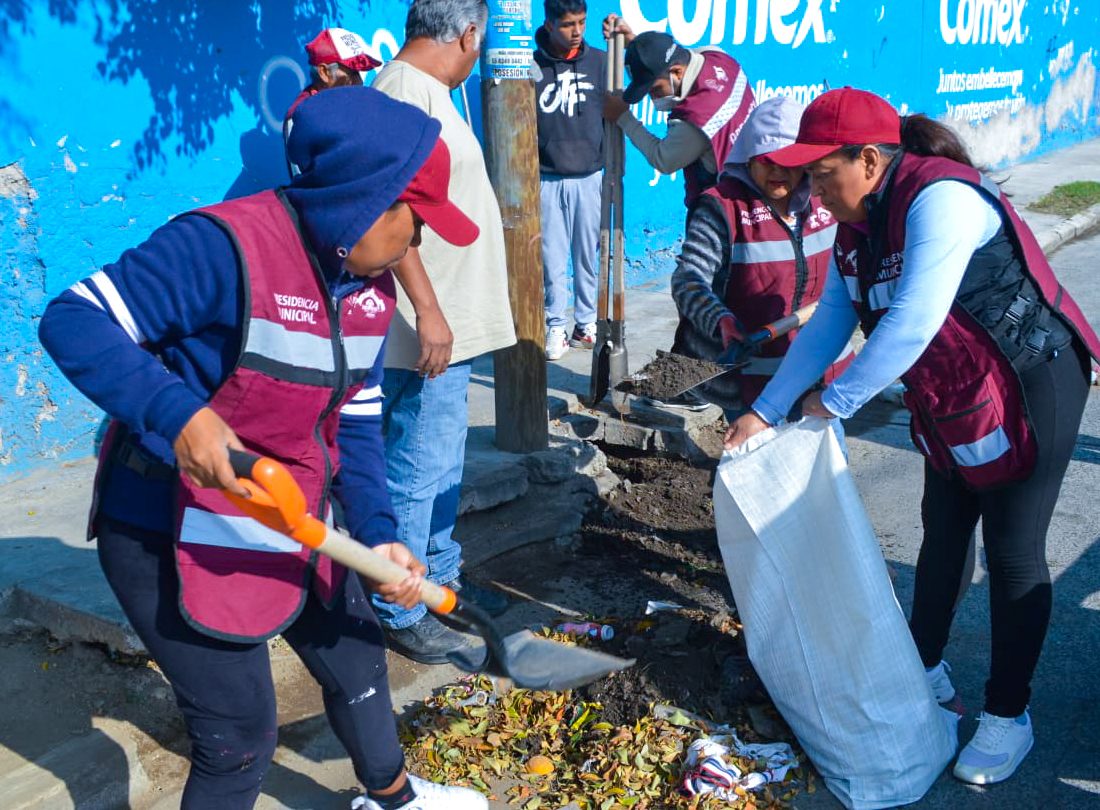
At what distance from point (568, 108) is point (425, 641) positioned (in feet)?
13.6

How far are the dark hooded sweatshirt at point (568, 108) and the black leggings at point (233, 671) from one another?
187 inches

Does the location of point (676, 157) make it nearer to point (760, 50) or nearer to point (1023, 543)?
point (1023, 543)

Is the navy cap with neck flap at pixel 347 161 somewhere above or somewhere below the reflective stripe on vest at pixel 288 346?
above

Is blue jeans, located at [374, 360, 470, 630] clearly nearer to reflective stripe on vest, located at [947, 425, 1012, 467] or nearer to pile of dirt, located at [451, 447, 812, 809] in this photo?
pile of dirt, located at [451, 447, 812, 809]

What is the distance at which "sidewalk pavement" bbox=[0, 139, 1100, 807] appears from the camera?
3.47 metres

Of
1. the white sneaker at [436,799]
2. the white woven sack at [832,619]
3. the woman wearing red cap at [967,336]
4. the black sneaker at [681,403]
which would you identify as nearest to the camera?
the woman wearing red cap at [967,336]

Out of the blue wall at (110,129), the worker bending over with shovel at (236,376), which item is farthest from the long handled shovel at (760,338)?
the blue wall at (110,129)

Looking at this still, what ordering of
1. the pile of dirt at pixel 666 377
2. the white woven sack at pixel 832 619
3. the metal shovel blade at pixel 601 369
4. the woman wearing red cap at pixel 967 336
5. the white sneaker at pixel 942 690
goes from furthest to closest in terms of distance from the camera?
the metal shovel blade at pixel 601 369 < the pile of dirt at pixel 666 377 < the white sneaker at pixel 942 690 < the white woven sack at pixel 832 619 < the woman wearing red cap at pixel 967 336

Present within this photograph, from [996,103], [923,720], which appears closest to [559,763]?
[923,720]

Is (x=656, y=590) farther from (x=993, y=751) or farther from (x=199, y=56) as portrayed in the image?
(x=199, y=56)

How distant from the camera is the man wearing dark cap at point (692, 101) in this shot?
456cm

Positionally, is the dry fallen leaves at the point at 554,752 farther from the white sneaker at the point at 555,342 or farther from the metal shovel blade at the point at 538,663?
the white sneaker at the point at 555,342

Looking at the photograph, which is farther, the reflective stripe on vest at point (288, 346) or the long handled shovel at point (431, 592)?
the reflective stripe on vest at point (288, 346)

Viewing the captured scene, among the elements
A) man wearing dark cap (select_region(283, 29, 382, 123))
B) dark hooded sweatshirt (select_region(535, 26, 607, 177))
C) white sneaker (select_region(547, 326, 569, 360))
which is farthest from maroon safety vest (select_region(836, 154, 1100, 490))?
dark hooded sweatshirt (select_region(535, 26, 607, 177))
